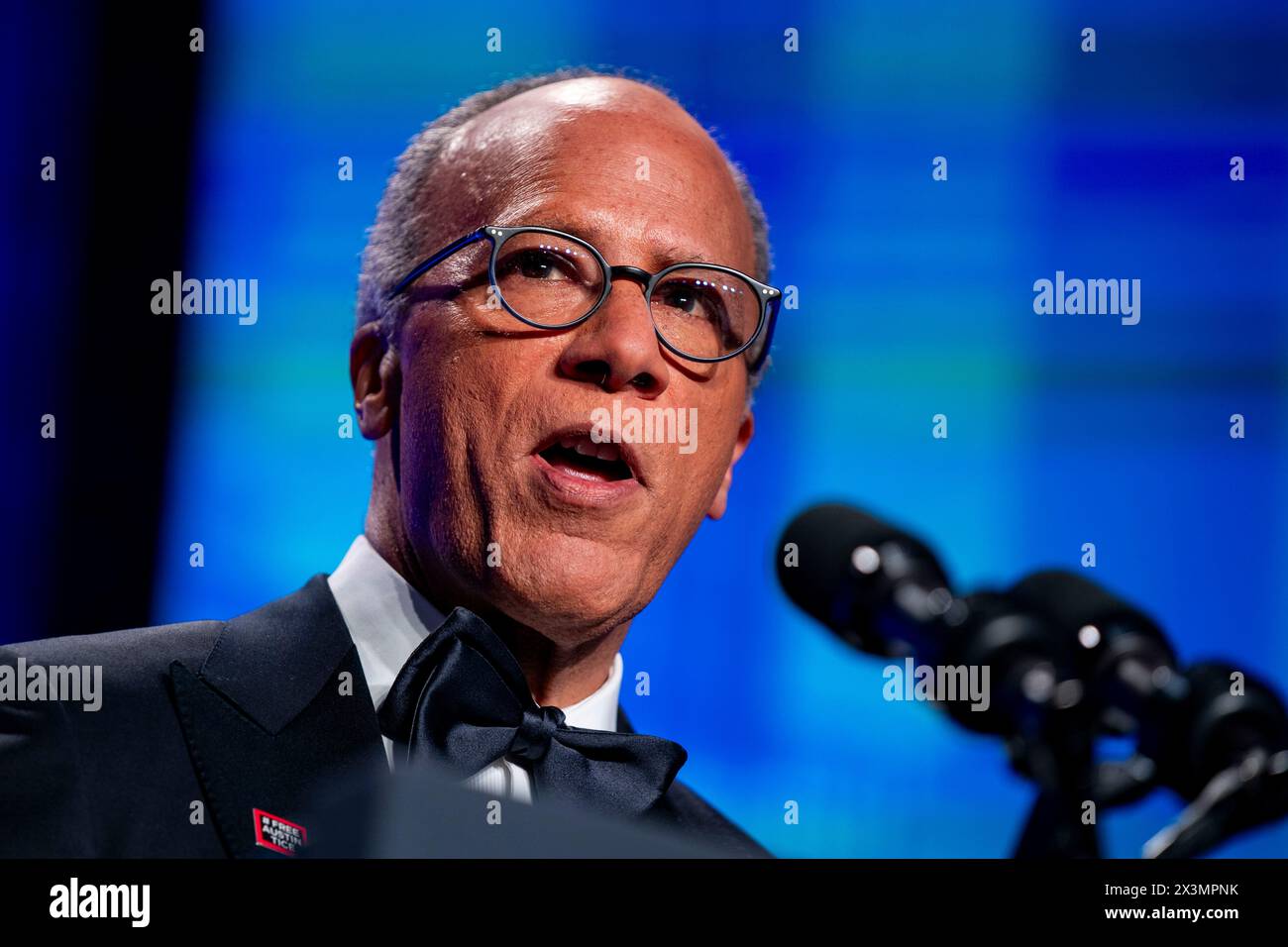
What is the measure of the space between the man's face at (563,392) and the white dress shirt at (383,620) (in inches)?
2.3

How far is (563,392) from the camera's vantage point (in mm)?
1696

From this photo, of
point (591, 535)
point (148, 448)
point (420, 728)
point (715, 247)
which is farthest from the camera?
point (148, 448)

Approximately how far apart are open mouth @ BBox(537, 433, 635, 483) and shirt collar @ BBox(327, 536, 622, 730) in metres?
0.28

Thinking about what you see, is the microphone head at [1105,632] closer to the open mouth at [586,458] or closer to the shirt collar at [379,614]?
the open mouth at [586,458]

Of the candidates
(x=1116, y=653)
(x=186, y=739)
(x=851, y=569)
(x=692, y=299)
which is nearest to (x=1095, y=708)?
(x=1116, y=653)

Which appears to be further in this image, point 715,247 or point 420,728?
point 715,247

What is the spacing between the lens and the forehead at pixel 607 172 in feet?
5.82

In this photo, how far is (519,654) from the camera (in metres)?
1.83

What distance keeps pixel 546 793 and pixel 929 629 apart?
0.55 metres

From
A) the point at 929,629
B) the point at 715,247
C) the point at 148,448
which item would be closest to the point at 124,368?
the point at 148,448

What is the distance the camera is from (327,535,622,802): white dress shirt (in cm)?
172

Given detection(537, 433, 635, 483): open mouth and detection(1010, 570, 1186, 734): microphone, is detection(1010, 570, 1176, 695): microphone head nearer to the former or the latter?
detection(1010, 570, 1186, 734): microphone

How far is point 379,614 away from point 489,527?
0.71 ft

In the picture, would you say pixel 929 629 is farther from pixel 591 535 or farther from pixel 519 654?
pixel 519 654
